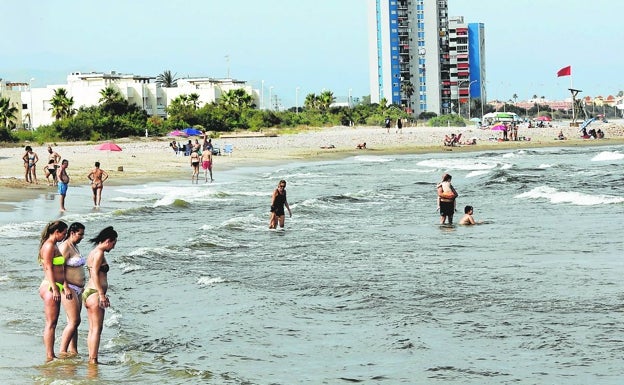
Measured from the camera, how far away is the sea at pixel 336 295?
33.4 feet

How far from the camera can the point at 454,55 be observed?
172875 millimetres

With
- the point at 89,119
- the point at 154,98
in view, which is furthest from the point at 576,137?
the point at 154,98

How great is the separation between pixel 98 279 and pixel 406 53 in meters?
151

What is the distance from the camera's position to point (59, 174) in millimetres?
26641

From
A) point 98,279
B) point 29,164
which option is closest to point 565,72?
point 29,164

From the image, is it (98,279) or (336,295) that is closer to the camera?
(98,279)

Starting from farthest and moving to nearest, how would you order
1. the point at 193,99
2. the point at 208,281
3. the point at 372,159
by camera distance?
Answer: the point at 193,99
the point at 372,159
the point at 208,281

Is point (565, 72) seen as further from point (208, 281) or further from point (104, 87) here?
point (208, 281)

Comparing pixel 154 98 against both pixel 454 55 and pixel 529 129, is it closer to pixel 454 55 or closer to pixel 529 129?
pixel 529 129

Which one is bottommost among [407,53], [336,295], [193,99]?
[336,295]

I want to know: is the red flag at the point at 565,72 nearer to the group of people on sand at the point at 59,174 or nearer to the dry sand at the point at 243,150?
the dry sand at the point at 243,150

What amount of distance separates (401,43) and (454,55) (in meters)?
18.1

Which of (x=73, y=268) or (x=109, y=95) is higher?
(x=109, y=95)

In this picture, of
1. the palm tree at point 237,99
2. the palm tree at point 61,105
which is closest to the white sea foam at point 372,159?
the palm tree at point 61,105
